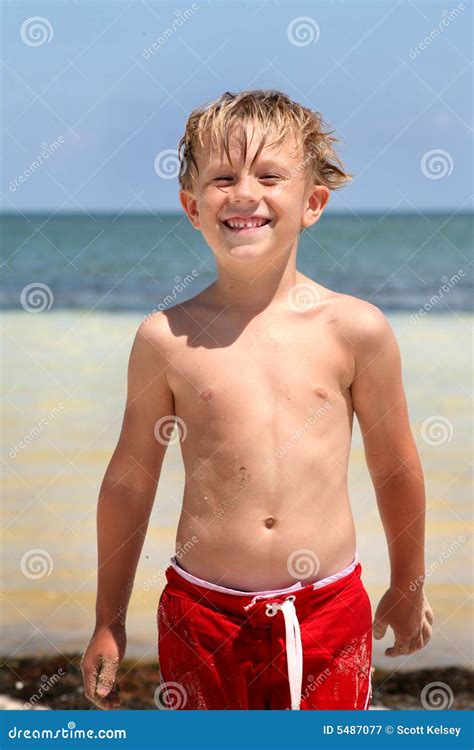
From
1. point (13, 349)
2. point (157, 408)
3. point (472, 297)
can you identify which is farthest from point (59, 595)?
point (472, 297)

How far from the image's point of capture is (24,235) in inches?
1169

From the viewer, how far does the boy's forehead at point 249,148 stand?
249 cm

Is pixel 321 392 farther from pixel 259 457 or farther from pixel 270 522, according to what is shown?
pixel 270 522

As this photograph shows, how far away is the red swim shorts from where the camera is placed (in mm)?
2336

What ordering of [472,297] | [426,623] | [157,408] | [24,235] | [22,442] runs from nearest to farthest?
[157,408] < [426,623] < [22,442] < [472,297] < [24,235]

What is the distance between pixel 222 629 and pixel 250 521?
0.26m

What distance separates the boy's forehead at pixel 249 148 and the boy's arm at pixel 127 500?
42cm

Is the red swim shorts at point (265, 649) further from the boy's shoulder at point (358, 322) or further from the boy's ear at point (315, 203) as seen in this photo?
the boy's ear at point (315, 203)

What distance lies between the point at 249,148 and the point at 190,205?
264 millimetres

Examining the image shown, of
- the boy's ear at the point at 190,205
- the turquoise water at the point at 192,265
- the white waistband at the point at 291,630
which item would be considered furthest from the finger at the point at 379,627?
the turquoise water at the point at 192,265

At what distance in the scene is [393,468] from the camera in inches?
103

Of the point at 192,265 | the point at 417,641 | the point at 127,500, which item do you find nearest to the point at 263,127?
the point at 127,500

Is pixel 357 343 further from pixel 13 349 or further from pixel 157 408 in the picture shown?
pixel 13 349

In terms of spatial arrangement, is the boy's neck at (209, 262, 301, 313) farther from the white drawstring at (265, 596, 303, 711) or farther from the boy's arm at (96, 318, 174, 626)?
the white drawstring at (265, 596, 303, 711)
